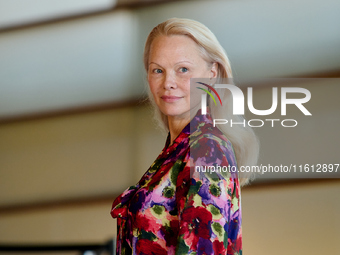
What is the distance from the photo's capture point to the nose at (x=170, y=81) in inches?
76.0

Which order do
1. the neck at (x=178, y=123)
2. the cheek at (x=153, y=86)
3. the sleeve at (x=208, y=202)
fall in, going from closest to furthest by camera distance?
the sleeve at (x=208, y=202)
the neck at (x=178, y=123)
the cheek at (x=153, y=86)

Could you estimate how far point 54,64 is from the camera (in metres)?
3.35

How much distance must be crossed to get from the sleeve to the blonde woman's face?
35cm

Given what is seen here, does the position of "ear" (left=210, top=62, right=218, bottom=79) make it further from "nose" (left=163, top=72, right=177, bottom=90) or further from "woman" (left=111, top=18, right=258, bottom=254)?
"nose" (left=163, top=72, right=177, bottom=90)

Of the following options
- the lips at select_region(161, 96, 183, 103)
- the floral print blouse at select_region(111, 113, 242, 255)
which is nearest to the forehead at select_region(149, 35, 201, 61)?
the lips at select_region(161, 96, 183, 103)

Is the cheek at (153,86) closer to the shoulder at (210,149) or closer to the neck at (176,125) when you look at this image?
the neck at (176,125)

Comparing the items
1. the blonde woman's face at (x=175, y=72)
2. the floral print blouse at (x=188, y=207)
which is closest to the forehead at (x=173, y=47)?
the blonde woman's face at (x=175, y=72)

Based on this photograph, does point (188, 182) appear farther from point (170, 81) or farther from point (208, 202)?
point (170, 81)

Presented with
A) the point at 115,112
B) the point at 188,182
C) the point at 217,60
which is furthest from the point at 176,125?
the point at 115,112

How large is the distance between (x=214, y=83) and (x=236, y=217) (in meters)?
0.60

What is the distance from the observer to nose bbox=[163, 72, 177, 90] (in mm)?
1931

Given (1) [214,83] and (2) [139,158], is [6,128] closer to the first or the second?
(2) [139,158]

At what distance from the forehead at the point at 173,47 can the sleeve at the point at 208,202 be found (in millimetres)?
435

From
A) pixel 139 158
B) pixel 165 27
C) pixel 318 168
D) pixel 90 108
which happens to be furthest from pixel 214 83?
pixel 90 108
